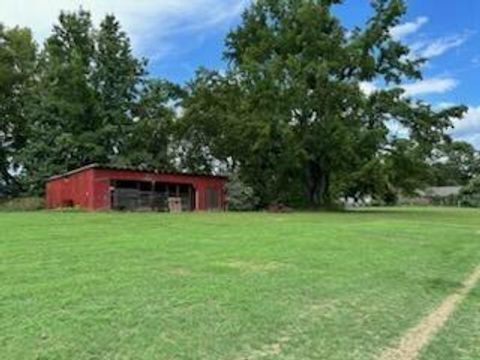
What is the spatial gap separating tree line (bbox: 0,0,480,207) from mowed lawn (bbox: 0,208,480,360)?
26493 millimetres

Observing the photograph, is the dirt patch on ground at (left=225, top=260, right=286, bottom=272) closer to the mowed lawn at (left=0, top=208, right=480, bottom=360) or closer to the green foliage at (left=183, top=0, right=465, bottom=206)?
the mowed lawn at (left=0, top=208, right=480, bottom=360)

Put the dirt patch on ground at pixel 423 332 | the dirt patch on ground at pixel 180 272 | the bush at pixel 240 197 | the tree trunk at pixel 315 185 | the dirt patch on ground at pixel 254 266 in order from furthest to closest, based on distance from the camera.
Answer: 1. the tree trunk at pixel 315 185
2. the bush at pixel 240 197
3. the dirt patch on ground at pixel 254 266
4. the dirt patch on ground at pixel 180 272
5. the dirt patch on ground at pixel 423 332

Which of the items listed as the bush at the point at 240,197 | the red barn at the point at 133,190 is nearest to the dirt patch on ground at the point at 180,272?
the red barn at the point at 133,190

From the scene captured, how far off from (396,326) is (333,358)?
1.73 meters

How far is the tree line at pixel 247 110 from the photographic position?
4097 cm

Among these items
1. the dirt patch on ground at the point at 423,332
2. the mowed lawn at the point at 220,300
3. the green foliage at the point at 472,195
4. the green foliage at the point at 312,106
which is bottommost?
the dirt patch on ground at the point at 423,332

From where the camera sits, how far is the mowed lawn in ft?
20.2

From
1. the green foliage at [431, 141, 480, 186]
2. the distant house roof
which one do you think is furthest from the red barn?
the green foliage at [431, 141, 480, 186]

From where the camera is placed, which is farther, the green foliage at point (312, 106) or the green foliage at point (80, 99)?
the green foliage at point (80, 99)

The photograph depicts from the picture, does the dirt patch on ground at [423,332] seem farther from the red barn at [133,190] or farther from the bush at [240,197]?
the bush at [240,197]

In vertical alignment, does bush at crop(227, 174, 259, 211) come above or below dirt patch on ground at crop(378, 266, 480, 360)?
above

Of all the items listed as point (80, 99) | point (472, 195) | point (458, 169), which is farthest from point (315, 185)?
point (458, 169)

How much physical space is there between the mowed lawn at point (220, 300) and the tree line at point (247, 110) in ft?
86.9

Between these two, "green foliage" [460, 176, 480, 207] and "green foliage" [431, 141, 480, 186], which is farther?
"green foliage" [431, 141, 480, 186]
